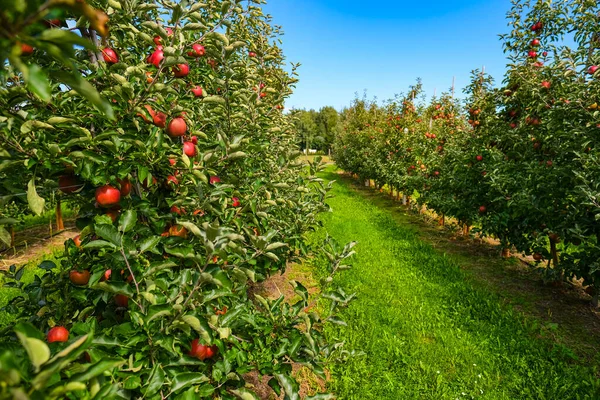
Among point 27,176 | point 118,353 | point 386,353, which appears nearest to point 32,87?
point 118,353

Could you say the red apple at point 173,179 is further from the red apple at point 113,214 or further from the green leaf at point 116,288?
the green leaf at point 116,288

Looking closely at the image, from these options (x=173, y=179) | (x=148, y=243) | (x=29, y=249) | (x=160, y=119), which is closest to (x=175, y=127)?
(x=160, y=119)

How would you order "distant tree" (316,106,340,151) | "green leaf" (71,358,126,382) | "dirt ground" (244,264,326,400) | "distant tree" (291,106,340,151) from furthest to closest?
"distant tree" (316,106,340,151) < "distant tree" (291,106,340,151) < "dirt ground" (244,264,326,400) < "green leaf" (71,358,126,382)

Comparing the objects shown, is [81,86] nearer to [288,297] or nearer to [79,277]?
[79,277]

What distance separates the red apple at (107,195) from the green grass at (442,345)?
8.63ft

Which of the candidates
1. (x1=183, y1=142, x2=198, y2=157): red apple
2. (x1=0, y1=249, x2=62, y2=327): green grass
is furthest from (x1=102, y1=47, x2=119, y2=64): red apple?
(x1=0, y1=249, x2=62, y2=327): green grass

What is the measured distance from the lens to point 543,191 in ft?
13.9

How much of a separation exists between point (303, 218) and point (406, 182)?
23.0 feet

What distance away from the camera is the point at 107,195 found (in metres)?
1.35

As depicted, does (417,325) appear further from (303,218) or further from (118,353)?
(118,353)

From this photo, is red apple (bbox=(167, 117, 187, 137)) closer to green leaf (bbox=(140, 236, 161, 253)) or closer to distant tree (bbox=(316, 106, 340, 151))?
green leaf (bbox=(140, 236, 161, 253))

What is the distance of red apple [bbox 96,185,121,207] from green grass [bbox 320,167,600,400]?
263 centimetres

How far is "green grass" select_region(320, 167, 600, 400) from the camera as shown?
2.92 metres

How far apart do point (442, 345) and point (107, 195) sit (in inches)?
145
